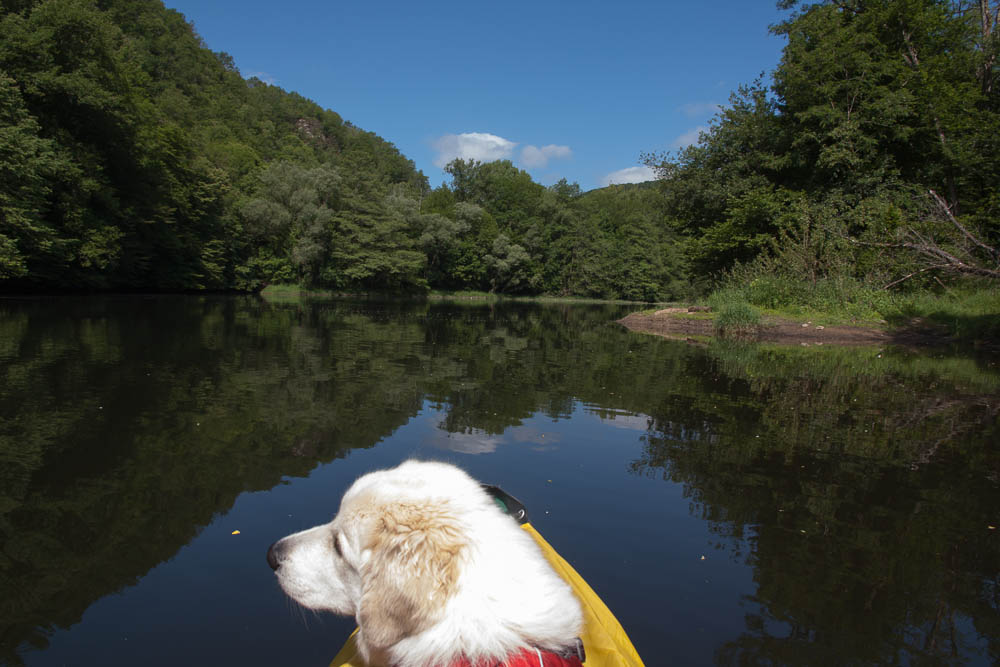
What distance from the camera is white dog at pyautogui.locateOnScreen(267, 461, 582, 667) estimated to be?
1.55 m

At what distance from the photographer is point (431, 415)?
7859 mm

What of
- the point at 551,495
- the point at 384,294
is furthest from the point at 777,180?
the point at 384,294

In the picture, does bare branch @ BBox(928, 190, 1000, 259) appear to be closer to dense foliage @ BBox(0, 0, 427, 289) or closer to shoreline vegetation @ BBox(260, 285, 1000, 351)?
shoreline vegetation @ BBox(260, 285, 1000, 351)

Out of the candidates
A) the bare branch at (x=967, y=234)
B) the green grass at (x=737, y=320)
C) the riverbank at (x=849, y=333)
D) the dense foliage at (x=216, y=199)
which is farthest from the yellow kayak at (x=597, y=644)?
the dense foliage at (x=216, y=199)

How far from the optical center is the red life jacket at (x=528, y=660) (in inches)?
60.0

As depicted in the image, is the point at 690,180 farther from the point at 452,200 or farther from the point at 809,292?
the point at 452,200

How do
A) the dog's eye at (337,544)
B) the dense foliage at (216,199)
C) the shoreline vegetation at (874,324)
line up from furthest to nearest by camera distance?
the dense foliage at (216,199) → the shoreline vegetation at (874,324) → the dog's eye at (337,544)

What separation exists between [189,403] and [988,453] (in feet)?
35.3

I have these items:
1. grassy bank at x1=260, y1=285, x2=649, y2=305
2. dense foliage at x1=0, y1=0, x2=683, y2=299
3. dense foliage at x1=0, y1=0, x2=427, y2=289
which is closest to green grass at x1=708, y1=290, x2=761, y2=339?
dense foliage at x1=0, y1=0, x2=683, y2=299

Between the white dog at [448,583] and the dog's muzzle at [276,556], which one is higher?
the white dog at [448,583]

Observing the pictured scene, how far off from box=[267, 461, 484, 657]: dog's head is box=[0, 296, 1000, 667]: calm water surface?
1102 mm

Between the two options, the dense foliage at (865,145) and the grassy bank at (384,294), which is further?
the grassy bank at (384,294)

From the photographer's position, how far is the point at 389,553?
1709 millimetres

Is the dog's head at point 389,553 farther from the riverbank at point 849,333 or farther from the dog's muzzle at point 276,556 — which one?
the riverbank at point 849,333
